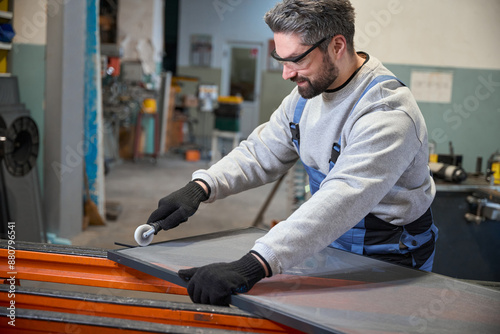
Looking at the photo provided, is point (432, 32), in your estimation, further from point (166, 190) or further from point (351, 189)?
point (166, 190)

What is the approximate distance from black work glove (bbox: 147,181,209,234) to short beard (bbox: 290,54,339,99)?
16.4 inches

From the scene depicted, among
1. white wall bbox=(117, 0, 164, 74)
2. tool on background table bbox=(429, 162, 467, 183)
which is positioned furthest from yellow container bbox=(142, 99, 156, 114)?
tool on background table bbox=(429, 162, 467, 183)

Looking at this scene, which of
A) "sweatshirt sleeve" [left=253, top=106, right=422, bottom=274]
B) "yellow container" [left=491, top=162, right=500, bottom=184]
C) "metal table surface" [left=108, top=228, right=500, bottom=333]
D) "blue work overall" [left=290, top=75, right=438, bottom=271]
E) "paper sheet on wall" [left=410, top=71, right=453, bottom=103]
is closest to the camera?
"metal table surface" [left=108, top=228, right=500, bottom=333]

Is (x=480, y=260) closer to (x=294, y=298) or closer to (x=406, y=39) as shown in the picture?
(x=406, y=39)

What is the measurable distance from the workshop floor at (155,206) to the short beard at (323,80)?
2605 mm

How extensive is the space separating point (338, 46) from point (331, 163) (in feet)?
0.98

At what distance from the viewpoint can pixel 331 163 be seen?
1.32 metres

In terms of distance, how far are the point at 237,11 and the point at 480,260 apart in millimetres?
8264

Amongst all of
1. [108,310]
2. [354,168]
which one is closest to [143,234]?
[108,310]

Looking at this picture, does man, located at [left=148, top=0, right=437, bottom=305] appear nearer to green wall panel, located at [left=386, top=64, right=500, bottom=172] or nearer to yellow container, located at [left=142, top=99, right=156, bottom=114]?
green wall panel, located at [left=386, top=64, right=500, bottom=172]

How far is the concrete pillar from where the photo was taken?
333 centimetres

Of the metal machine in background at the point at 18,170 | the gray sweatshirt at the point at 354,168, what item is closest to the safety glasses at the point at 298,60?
the gray sweatshirt at the point at 354,168

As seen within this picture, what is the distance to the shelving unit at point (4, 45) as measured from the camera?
3090 millimetres

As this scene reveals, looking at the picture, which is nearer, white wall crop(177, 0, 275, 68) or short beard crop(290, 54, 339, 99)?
short beard crop(290, 54, 339, 99)
